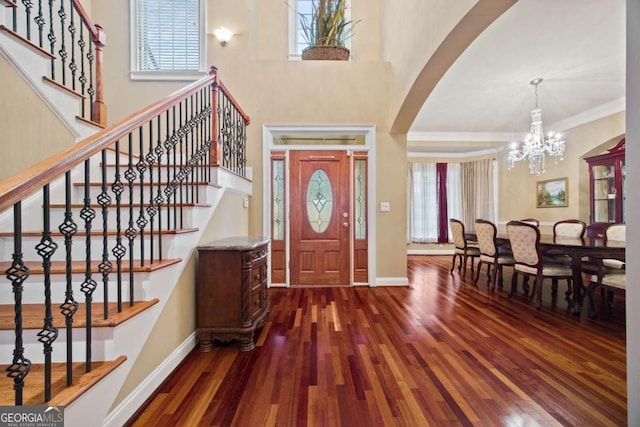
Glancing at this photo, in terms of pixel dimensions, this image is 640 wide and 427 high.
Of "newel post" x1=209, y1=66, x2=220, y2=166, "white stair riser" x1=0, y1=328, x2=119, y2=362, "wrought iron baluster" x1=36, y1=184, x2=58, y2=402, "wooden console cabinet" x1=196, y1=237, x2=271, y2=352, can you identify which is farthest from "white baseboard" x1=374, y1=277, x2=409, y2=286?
"wrought iron baluster" x1=36, y1=184, x2=58, y2=402

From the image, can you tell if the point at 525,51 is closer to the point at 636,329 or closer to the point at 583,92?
the point at 583,92

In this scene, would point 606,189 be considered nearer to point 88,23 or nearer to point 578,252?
point 578,252

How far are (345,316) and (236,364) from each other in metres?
1.30

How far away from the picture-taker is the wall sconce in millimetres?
4043

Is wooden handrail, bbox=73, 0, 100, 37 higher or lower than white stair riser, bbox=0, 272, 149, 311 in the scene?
higher

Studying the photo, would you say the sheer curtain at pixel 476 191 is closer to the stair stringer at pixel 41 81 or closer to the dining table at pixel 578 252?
the dining table at pixel 578 252

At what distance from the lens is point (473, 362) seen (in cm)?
210

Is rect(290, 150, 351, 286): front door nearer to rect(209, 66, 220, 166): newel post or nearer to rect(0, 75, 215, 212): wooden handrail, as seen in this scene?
rect(209, 66, 220, 166): newel post

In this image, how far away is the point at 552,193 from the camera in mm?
5988

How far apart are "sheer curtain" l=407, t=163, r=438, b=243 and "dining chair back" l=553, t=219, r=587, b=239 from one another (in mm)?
3045

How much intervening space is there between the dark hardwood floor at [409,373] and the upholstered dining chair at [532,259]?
38 cm

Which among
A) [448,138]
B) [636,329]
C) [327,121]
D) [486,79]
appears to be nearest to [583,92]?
[486,79]

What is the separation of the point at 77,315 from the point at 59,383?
0.33m

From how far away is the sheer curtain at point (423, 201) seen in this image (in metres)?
7.54
